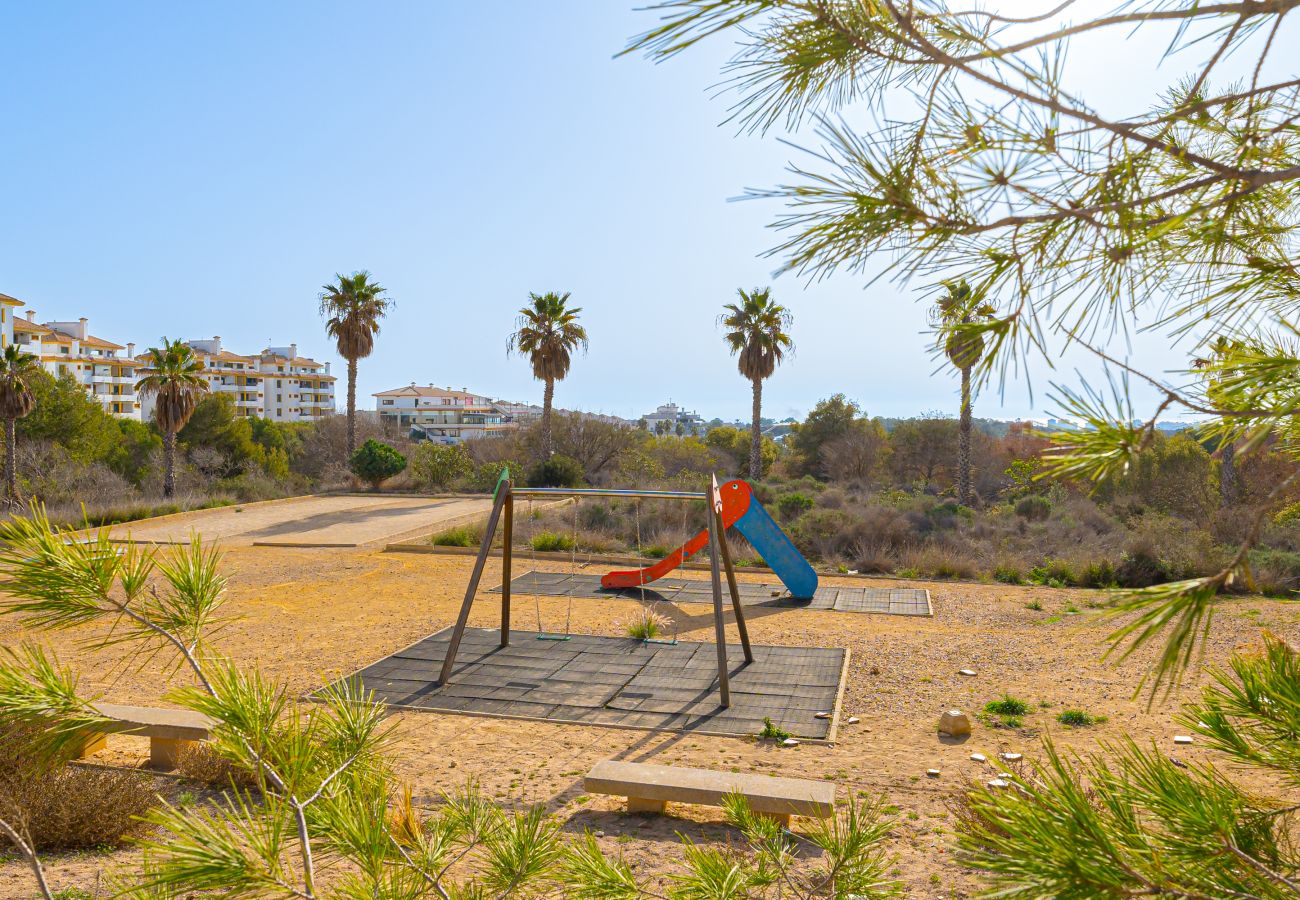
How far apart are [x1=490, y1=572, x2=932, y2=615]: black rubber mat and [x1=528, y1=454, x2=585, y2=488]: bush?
37.0 feet

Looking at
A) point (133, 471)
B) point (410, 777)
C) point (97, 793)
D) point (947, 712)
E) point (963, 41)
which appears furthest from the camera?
point (133, 471)

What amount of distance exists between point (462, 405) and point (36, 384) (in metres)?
55.2

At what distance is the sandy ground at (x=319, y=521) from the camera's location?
15797mm

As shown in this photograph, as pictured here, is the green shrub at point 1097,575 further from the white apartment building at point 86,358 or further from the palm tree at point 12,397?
the white apartment building at point 86,358

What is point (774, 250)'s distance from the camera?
5.16 ft

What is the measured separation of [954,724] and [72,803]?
4938mm

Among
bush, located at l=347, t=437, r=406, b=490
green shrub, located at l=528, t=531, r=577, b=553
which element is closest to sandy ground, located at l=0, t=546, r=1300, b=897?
green shrub, located at l=528, t=531, r=577, b=553

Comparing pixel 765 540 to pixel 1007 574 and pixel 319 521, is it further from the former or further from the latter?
pixel 319 521

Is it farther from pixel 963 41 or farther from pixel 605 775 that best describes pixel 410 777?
pixel 963 41

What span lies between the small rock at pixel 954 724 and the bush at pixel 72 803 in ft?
15.0

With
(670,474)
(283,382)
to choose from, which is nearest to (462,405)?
(283,382)

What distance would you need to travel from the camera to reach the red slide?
35.0ft

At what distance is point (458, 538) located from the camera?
49.4 feet

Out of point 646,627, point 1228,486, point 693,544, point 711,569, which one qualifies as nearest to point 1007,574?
point 693,544
